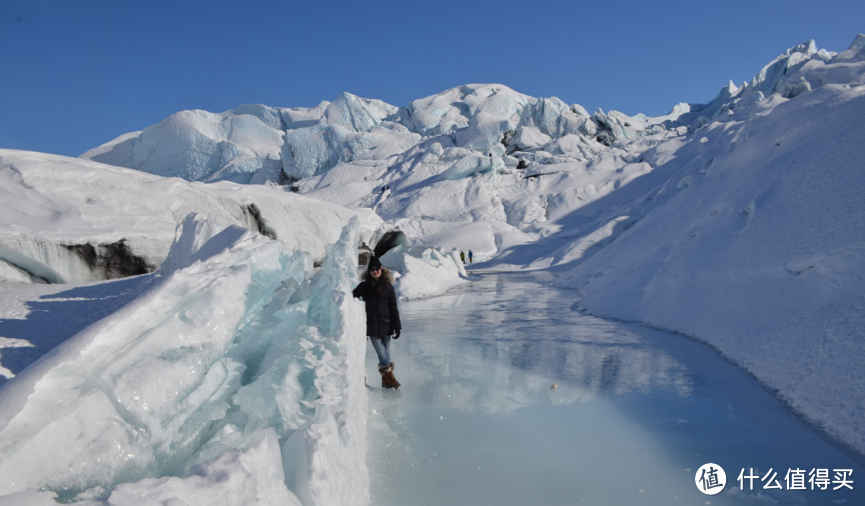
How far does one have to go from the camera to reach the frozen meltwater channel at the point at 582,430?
2262 mm

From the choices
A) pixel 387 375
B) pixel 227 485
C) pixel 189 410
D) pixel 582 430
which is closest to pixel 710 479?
pixel 582 430

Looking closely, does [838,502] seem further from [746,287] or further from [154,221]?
[154,221]

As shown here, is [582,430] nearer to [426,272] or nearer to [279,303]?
[279,303]

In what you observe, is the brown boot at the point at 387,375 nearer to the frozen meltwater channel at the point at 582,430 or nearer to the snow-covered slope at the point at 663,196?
the frozen meltwater channel at the point at 582,430

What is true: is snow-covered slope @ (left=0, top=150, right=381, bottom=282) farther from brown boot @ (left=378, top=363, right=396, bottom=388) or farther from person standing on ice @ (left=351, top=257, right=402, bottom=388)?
brown boot @ (left=378, top=363, right=396, bottom=388)

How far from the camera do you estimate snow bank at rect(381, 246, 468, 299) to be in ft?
36.8

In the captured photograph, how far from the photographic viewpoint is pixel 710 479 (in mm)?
2336

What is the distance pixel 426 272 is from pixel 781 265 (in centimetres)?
867

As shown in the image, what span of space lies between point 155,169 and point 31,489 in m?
43.7

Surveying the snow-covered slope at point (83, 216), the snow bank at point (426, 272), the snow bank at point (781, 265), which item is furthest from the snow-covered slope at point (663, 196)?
the snow-covered slope at point (83, 216)

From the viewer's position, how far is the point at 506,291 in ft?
38.4

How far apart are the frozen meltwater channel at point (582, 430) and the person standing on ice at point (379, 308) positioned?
40 centimetres

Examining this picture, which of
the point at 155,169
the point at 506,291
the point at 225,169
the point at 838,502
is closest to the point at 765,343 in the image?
the point at 838,502

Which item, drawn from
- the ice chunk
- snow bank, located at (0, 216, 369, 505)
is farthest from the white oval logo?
the ice chunk
